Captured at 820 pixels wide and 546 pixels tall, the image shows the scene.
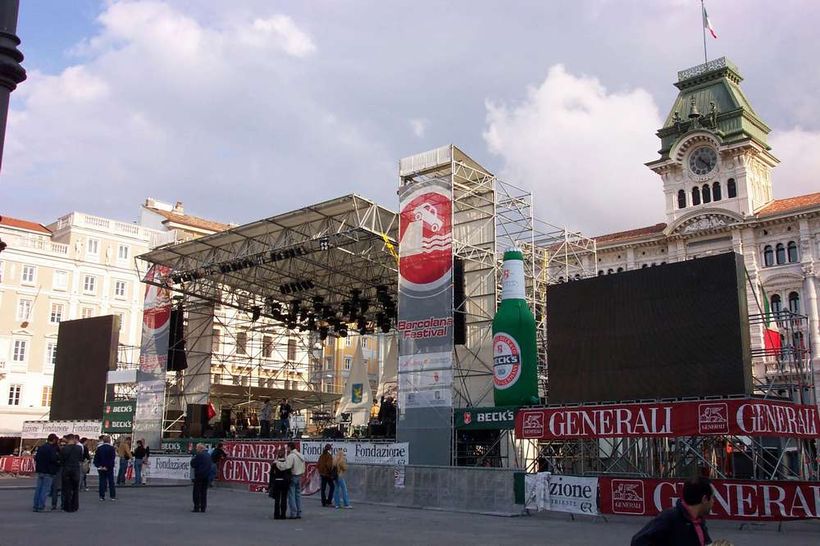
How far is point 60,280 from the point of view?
52656 mm

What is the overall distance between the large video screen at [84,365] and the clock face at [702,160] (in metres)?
38.7

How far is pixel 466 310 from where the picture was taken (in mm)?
27359

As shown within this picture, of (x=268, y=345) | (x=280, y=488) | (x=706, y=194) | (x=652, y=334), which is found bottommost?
(x=280, y=488)

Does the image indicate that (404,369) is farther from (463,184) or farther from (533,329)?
(463,184)

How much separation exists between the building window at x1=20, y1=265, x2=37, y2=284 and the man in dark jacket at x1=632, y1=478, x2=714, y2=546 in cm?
5370

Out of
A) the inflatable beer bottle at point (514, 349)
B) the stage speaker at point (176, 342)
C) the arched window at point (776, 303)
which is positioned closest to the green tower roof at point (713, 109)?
the arched window at point (776, 303)

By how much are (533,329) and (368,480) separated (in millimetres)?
7126

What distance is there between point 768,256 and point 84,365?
136ft

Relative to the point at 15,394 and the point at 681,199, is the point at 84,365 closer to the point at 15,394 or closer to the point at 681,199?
the point at 15,394

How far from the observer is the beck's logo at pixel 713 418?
1770cm

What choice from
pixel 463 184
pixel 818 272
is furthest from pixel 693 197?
pixel 463 184

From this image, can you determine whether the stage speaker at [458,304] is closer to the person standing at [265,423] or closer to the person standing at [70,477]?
the person standing at [265,423]

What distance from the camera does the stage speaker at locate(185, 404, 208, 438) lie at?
34781 mm

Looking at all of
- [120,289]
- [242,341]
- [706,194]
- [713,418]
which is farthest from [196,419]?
[706,194]
